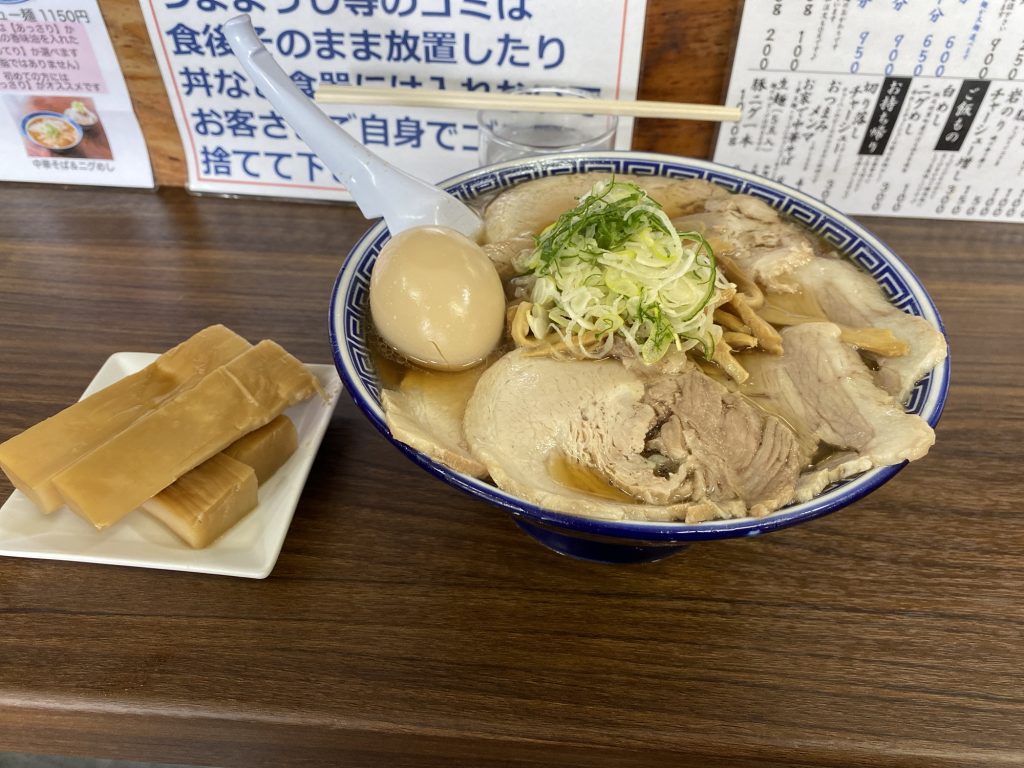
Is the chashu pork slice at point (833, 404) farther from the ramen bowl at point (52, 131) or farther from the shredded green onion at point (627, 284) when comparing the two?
the ramen bowl at point (52, 131)

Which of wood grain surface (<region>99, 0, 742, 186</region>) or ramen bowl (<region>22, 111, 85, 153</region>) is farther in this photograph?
ramen bowl (<region>22, 111, 85, 153</region>)

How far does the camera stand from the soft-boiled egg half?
122 cm

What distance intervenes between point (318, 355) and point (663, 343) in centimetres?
79

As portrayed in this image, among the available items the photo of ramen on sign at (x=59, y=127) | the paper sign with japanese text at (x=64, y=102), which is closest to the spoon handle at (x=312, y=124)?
the paper sign with japanese text at (x=64, y=102)

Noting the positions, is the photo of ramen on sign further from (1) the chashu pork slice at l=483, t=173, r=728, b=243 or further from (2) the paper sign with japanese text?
(1) the chashu pork slice at l=483, t=173, r=728, b=243

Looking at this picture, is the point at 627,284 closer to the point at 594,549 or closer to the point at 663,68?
the point at 594,549

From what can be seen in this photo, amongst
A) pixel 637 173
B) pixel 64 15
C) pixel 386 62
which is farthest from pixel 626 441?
pixel 64 15

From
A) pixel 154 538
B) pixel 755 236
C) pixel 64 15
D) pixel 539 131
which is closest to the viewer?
pixel 154 538

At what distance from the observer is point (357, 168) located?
1.50 meters

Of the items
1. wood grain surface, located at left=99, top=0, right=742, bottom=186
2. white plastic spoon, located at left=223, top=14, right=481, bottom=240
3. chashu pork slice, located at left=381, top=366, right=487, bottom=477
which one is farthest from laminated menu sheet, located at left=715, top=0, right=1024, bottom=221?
chashu pork slice, located at left=381, top=366, right=487, bottom=477

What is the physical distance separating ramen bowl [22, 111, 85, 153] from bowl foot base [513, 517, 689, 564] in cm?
159

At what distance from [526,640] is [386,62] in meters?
1.34

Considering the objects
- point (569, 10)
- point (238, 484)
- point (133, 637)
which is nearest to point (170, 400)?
point (238, 484)

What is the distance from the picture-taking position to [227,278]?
1.82m
